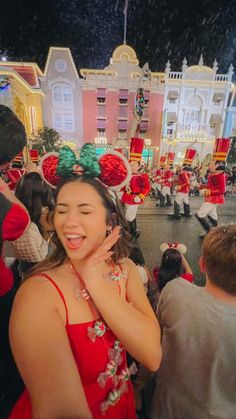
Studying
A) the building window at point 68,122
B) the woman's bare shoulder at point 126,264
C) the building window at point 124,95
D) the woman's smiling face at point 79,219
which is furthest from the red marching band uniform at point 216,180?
the building window at point 68,122

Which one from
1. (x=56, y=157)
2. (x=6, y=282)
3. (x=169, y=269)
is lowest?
(x=169, y=269)

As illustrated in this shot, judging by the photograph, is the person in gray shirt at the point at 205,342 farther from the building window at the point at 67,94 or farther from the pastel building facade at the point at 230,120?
the pastel building facade at the point at 230,120

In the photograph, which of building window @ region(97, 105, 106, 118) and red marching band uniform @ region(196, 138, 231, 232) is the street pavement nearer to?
red marching band uniform @ region(196, 138, 231, 232)

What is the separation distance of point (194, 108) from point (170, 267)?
24.4 m

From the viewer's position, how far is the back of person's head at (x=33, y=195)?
8.39 ft

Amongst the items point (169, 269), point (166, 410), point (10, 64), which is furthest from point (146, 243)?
point (10, 64)

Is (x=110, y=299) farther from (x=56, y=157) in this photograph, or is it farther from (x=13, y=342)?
(x=56, y=157)

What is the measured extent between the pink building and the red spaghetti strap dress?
21.7 meters

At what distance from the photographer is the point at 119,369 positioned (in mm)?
1178

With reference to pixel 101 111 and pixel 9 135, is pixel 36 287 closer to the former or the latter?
pixel 9 135

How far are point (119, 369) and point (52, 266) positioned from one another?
2.19ft

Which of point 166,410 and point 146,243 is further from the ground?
point 166,410

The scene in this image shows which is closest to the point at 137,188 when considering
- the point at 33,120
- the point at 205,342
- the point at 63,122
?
the point at 205,342

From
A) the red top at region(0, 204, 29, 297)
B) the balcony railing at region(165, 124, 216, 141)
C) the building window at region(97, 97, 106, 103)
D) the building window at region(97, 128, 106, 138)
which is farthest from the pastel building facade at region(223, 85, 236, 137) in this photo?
the red top at region(0, 204, 29, 297)
